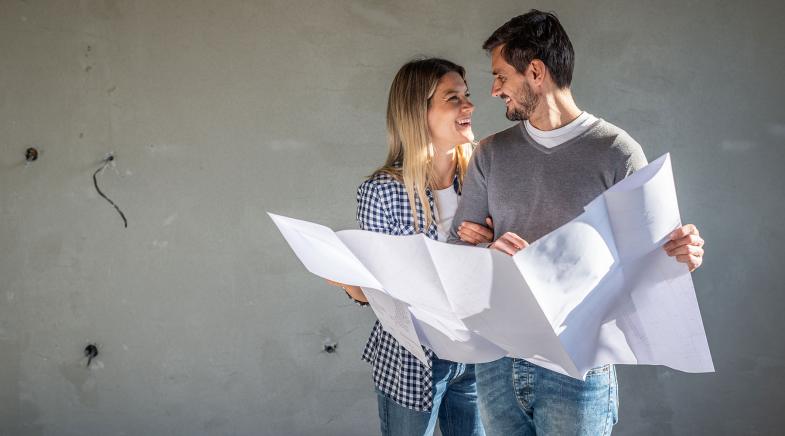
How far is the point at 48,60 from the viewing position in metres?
3.01

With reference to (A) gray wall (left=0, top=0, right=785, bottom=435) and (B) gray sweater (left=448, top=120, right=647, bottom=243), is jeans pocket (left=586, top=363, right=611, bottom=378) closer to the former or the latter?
(B) gray sweater (left=448, top=120, right=647, bottom=243)

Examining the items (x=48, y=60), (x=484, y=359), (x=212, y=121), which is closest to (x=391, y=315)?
(x=484, y=359)

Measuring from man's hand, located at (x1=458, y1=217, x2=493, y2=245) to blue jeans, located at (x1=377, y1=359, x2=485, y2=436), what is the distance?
37 centimetres

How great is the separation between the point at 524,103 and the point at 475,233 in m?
0.29

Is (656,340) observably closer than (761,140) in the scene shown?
Yes

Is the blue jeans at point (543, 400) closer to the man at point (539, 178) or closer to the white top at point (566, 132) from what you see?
the man at point (539, 178)

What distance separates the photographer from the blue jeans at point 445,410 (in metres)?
1.83

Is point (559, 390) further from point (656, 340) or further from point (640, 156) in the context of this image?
point (640, 156)

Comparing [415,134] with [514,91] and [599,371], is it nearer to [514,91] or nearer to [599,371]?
[514,91]

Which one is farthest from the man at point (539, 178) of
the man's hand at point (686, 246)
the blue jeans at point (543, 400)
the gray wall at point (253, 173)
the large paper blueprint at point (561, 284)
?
the gray wall at point (253, 173)

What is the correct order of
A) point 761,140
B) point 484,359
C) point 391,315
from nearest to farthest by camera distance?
point 484,359 → point 391,315 → point 761,140

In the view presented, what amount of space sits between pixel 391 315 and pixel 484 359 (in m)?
0.21

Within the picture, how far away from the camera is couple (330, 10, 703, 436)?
Result: 57.9 inches

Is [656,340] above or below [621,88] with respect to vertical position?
below
